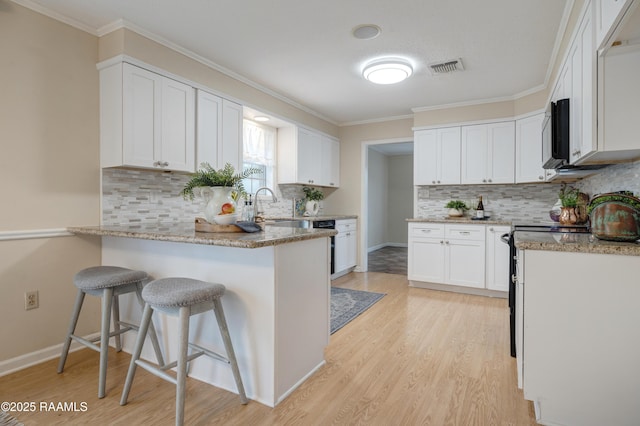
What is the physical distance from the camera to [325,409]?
180cm

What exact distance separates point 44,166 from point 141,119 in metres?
0.74

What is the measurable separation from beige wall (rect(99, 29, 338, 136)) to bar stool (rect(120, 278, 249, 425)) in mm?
1960

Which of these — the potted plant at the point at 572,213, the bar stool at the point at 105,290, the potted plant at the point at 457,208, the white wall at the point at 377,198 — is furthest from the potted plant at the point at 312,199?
the potted plant at the point at 572,213

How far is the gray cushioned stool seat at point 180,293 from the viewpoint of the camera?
1.62 meters

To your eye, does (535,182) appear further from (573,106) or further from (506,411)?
(506,411)

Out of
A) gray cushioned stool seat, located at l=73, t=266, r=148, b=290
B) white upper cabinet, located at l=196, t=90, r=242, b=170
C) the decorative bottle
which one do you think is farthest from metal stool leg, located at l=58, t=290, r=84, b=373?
the decorative bottle

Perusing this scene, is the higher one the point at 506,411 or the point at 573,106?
the point at 573,106

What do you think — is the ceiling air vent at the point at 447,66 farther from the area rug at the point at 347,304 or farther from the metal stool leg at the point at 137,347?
the metal stool leg at the point at 137,347

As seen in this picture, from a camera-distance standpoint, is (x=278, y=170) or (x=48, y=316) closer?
(x=48, y=316)

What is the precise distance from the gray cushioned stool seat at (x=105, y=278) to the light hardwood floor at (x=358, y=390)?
0.62 meters

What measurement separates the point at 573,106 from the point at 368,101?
104 inches

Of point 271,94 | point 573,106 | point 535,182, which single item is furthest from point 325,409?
point 535,182

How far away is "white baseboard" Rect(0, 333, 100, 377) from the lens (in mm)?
2195

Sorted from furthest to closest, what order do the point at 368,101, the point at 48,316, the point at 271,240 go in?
the point at 368,101, the point at 48,316, the point at 271,240
